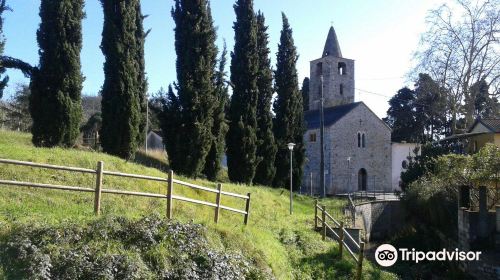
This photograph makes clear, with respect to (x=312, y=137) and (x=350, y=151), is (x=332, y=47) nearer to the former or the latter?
(x=312, y=137)

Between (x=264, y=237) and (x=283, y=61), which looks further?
(x=283, y=61)

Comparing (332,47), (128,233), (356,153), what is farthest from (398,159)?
(128,233)

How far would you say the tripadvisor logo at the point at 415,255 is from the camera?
17177 millimetres

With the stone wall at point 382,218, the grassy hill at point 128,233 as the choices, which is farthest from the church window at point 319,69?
the grassy hill at point 128,233

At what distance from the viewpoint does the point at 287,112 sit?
3309 cm

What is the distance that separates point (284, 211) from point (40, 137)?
35.7 ft

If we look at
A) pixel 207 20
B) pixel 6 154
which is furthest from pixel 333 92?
pixel 6 154

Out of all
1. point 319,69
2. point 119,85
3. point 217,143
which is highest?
point 319,69

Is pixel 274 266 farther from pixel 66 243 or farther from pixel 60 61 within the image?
pixel 60 61

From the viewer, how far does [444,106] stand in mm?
39031

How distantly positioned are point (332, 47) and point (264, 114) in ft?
103

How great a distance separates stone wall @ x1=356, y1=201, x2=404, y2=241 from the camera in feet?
89.7

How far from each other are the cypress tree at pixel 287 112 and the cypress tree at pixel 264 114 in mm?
1381

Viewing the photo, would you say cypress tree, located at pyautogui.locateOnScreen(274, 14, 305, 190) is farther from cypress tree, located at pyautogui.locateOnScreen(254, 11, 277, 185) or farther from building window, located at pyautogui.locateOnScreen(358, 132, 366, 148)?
Answer: building window, located at pyautogui.locateOnScreen(358, 132, 366, 148)
